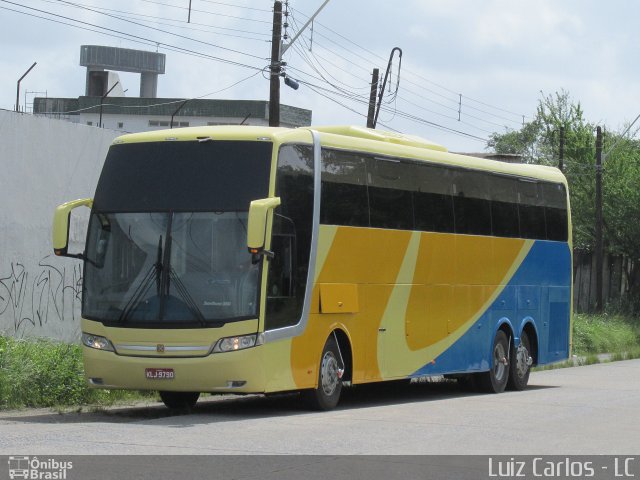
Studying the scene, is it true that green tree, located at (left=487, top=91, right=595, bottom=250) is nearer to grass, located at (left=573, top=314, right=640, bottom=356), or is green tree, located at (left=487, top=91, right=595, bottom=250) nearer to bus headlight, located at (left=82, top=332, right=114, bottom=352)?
grass, located at (left=573, top=314, right=640, bottom=356)

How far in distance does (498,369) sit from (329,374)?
610 centimetres

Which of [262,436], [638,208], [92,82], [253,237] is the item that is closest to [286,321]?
[253,237]

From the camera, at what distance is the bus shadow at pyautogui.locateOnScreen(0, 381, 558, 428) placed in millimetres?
15984

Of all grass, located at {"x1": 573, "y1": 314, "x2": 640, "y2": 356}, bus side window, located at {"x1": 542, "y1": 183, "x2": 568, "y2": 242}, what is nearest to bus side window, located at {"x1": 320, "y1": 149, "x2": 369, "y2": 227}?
bus side window, located at {"x1": 542, "y1": 183, "x2": 568, "y2": 242}

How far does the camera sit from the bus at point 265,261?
1612 cm

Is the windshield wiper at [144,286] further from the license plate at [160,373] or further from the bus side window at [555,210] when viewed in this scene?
the bus side window at [555,210]

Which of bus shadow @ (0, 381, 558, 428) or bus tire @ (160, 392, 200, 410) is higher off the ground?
bus tire @ (160, 392, 200, 410)

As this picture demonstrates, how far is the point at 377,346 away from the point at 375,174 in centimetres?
242

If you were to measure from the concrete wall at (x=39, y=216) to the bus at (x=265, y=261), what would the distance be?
22.6ft

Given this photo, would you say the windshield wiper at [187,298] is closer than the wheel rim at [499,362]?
Yes

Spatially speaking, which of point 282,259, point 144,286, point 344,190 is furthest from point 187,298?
point 344,190
